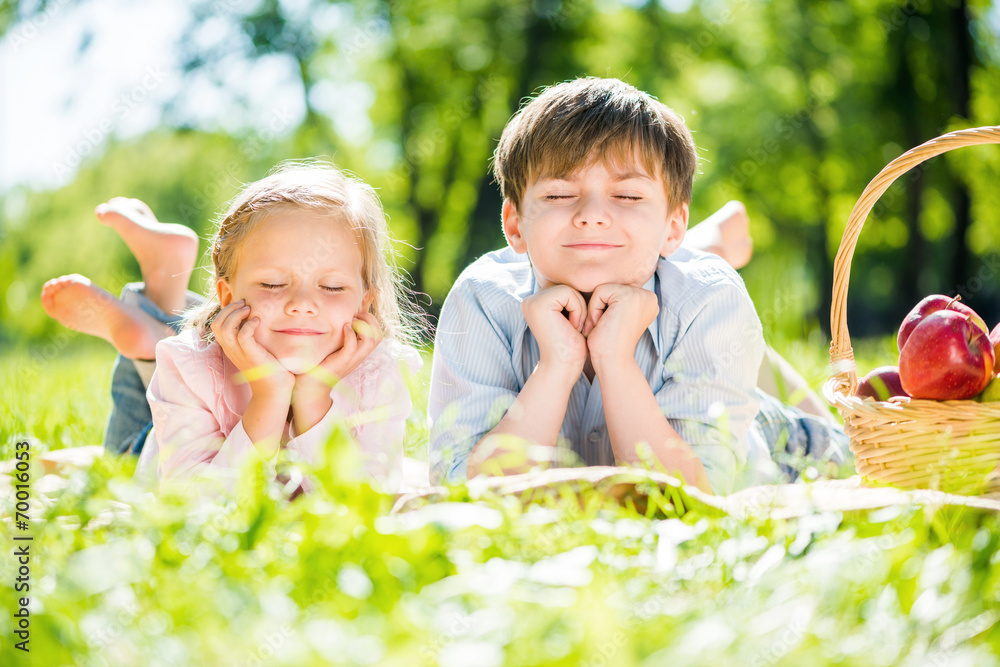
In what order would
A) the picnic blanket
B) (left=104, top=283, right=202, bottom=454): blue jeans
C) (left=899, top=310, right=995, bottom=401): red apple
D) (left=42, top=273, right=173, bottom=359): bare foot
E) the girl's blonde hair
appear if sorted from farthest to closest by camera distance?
(left=104, top=283, right=202, bottom=454): blue jeans < (left=42, top=273, right=173, bottom=359): bare foot < the girl's blonde hair < (left=899, top=310, right=995, bottom=401): red apple < the picnic blanket

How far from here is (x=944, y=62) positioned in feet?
43.2

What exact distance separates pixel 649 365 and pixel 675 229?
422 mm

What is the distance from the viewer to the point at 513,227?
2.43m

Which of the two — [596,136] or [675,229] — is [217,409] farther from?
[675,229]

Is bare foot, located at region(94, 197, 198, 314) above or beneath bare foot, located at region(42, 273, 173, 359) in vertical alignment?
above

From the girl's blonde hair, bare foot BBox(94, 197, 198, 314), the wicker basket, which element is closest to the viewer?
the wicker basket

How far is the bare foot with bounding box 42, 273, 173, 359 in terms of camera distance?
114 inches

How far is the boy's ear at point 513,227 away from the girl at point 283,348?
0.42 meters

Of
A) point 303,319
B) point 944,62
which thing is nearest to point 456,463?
point 303,319

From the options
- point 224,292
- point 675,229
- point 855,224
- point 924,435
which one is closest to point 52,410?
point 224,292

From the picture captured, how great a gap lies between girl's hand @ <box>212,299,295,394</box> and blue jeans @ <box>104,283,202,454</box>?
1.03m

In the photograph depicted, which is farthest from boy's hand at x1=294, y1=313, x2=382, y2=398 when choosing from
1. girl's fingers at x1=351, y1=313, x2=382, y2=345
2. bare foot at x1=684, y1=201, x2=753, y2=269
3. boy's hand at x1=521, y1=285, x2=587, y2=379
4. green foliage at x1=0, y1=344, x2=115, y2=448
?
bare foot at x1=684, y1=201, x2=753, y2=269

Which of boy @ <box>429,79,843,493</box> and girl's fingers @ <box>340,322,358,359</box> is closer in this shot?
boy @ <box>429,79,843,493</box>

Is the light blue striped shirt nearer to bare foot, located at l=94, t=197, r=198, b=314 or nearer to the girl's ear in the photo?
the girl's ear
